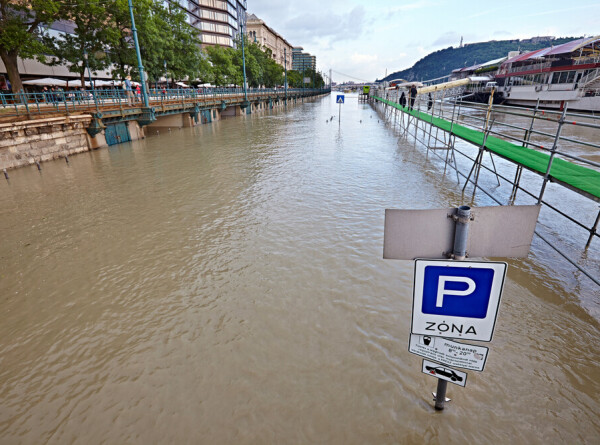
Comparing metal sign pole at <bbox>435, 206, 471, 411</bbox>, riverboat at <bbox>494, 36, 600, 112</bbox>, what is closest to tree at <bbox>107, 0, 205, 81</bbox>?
metal sign pole at <bbox>435, 206, 471, 411</bbox>

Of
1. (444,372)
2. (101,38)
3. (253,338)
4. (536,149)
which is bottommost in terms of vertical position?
(253,338)

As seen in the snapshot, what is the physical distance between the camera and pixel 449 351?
2.39 meters

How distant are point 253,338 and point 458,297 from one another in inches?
118

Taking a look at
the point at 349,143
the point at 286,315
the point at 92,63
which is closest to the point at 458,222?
the point at 286,315

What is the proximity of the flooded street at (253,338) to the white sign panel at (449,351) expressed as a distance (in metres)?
1.19

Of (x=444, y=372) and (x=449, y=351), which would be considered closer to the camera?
(x=449, y=351)

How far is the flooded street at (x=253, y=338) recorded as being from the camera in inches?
127

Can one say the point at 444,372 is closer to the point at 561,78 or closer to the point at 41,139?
the point at 41,139

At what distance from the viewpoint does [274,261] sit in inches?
250

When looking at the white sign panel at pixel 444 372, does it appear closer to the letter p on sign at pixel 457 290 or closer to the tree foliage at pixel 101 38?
the letter p on sign at pixel 457 290

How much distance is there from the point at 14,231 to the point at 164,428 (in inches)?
307

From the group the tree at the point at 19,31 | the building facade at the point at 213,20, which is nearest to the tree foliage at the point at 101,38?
the tree at the point at 19,31

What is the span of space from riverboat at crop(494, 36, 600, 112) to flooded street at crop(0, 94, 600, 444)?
3950cm

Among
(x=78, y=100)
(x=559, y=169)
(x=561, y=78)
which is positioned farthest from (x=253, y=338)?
(x=561, y=78)
